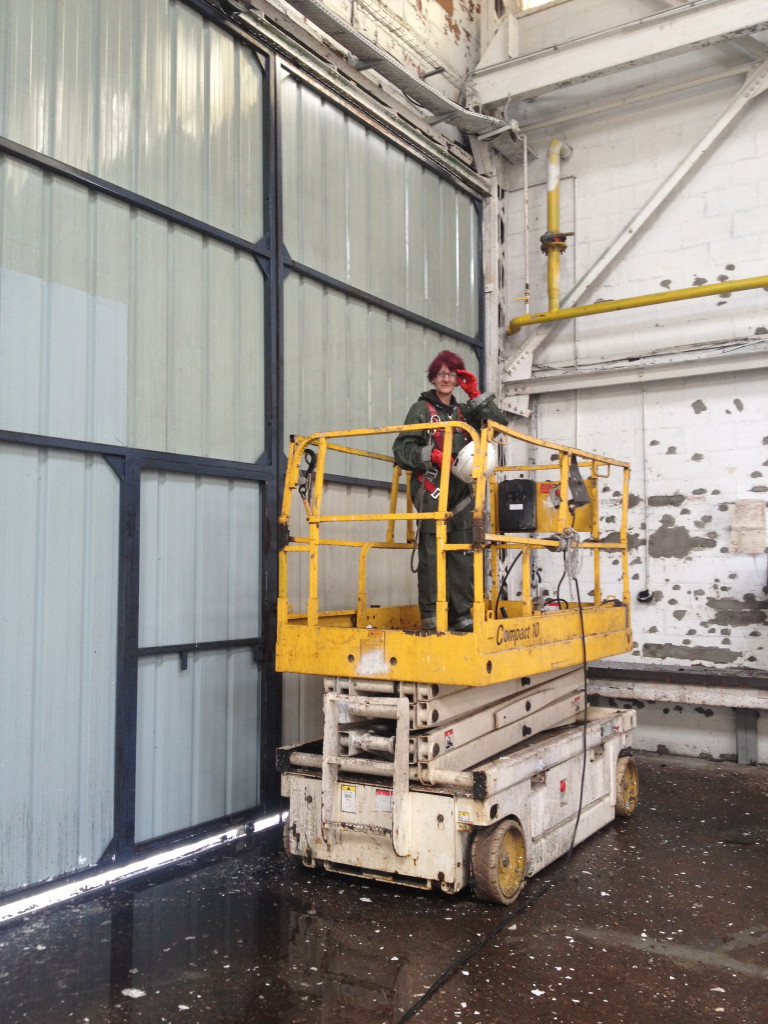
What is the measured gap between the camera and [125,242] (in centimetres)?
486

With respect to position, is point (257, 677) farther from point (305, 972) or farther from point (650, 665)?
point (650, 665)

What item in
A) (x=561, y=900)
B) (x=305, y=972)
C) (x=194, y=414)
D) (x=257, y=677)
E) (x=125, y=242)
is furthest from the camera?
(x=257, y=677)

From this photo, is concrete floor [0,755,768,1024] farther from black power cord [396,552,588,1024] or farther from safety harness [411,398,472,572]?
safety harness [411,398,472,572]

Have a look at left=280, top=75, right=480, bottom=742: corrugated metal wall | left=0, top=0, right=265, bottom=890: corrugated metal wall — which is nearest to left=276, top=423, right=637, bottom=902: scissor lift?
left=0, top=0, right=265, bottom=890: corrugated metal wall

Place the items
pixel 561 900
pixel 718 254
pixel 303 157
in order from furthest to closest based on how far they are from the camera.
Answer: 1. pixel 718 254
2. pixel 303 157
3. pixel 561 900

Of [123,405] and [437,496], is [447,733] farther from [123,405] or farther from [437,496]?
[123,405]

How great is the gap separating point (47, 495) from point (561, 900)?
3.30 meters

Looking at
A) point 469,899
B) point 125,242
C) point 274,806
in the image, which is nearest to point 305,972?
point 469,899

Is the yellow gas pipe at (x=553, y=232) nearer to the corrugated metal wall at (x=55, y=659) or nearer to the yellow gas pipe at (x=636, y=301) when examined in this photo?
the yellow gas pipe at (x=636, y=301)

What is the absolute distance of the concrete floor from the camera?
3270 millimetres

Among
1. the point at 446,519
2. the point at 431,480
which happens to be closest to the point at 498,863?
the point at 446,519

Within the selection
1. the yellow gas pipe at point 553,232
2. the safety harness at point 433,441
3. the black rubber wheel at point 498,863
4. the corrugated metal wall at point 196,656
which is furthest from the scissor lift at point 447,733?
the yellow gas pipe at point 553,232

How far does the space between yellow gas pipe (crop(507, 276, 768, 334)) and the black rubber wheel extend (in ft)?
16.4

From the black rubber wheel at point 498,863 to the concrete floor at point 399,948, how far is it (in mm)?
91
